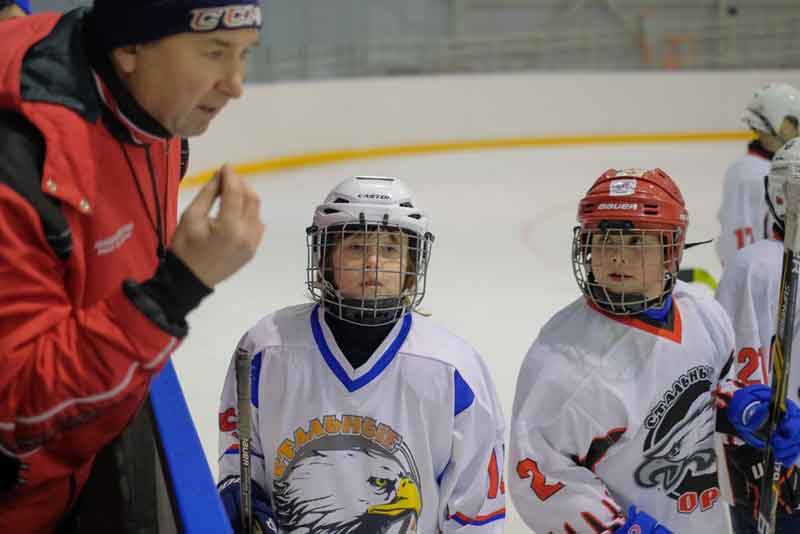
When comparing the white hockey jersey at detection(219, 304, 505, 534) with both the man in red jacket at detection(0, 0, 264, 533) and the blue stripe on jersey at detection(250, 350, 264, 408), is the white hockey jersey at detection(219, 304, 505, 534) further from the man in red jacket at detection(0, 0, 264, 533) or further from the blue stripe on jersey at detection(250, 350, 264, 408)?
the man in red jacket at detection(0, 0, 264, 533)

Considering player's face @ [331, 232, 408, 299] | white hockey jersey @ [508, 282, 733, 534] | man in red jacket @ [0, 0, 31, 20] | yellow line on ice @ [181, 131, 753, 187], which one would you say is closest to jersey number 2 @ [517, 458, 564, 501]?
white hockey jersey @ [508, 282, 733, 534]

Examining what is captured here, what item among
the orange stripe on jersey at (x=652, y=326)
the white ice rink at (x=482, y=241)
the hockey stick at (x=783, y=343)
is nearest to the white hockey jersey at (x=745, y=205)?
the white ice rink at (x=482, y=241)

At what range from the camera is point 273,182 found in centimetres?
762

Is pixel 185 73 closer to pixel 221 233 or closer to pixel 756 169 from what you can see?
pixel 221 233

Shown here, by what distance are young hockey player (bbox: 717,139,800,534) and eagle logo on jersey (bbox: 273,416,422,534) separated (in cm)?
72

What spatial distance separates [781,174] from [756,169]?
1.47 meters

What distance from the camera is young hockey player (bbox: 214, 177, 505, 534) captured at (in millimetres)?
1401

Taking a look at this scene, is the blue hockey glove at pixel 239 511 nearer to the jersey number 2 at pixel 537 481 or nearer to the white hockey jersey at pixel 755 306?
the jersey number 2 at pixel 537 481

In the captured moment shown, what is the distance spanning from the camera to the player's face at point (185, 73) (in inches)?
38.9

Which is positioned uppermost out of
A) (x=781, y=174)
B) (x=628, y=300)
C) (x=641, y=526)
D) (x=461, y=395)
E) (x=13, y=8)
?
(x=13, y=8)

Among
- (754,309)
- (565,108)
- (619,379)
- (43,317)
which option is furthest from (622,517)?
(565,108)

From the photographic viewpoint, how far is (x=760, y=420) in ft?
5.26

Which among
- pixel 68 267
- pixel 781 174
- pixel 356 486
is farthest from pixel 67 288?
pixel 781 174

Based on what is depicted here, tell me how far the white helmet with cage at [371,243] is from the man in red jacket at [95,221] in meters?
0.37
